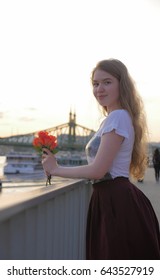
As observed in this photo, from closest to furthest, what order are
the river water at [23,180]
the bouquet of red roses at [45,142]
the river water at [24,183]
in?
the bouquet of red roses at [45,142] → the river water at [24,183] → the river water at [23,180]

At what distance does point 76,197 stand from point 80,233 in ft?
1.01

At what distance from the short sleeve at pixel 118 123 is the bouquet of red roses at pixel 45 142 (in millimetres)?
261

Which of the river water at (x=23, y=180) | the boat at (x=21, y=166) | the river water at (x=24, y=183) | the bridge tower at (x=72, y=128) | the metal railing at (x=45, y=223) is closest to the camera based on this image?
the metal railing at (x=45, y=223)

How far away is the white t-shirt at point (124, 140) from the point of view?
2.06 metres

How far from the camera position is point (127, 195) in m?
2.08

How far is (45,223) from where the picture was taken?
2229 millimetres

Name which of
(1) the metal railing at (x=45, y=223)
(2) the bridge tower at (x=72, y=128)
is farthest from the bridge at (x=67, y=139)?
(1) the metal railing at (x=45, y=223)

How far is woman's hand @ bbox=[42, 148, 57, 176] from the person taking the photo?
210 centimetres

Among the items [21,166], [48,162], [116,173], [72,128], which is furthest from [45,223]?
Answer: [72,128]

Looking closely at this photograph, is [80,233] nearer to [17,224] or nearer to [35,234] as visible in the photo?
[35,234]

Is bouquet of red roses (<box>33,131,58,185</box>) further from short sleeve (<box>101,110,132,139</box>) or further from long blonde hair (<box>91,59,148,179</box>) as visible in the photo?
long blonde hair (<box>91,59,148,179</box>)

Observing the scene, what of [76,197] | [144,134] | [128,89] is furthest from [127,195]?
[76,197]

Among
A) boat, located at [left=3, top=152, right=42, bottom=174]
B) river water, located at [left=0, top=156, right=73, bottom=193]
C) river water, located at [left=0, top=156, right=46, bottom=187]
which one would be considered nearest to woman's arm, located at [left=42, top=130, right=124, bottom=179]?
river water, located at [left=0, top=156, right=73, bottom=193]

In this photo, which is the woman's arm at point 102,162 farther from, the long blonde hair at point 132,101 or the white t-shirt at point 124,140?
the long blonde hair at point 132,101
